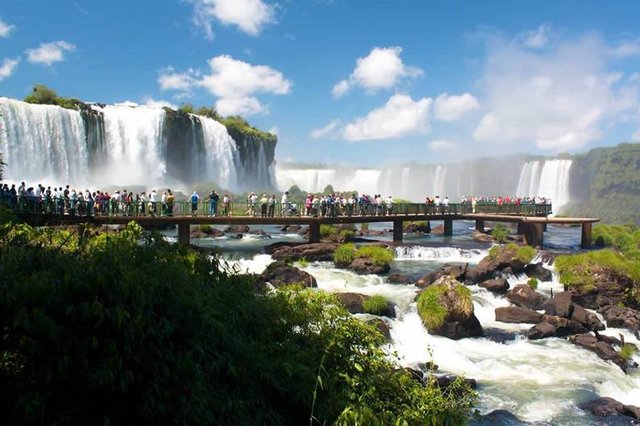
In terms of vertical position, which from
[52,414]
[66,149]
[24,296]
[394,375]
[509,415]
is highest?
[66,149]

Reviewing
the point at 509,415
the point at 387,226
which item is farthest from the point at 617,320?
the point at 387,226

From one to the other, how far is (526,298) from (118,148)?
4103cm

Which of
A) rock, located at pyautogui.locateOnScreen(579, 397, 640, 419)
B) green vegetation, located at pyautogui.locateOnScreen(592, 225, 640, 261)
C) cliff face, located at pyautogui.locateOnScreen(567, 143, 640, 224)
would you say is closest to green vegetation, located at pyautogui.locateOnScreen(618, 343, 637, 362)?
rock, located at pyautogui.locateOnScreen(579, 397, 640, 419)

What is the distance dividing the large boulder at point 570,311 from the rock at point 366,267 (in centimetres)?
723

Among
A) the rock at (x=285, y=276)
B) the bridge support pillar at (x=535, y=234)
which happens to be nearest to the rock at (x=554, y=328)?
the rock at (x=285, y=276)

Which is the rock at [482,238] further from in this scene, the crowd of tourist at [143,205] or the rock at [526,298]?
the rock at [526,298]

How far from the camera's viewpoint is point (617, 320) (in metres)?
16.3

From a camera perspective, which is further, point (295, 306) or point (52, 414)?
point (295, 306)

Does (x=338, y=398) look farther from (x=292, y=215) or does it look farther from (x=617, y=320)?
(x=292, y=215)

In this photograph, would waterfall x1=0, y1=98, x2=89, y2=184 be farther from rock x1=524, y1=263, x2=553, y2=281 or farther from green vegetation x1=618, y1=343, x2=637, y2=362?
green vegetation x1=618, y1=343, x2=637, y2=362

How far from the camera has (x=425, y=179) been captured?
81062 mm

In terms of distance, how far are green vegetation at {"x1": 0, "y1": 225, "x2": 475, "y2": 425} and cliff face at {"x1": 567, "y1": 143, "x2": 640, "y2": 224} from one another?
78775 mm

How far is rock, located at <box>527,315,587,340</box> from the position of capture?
49.5 feet

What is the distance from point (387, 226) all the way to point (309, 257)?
2211 centimetres
